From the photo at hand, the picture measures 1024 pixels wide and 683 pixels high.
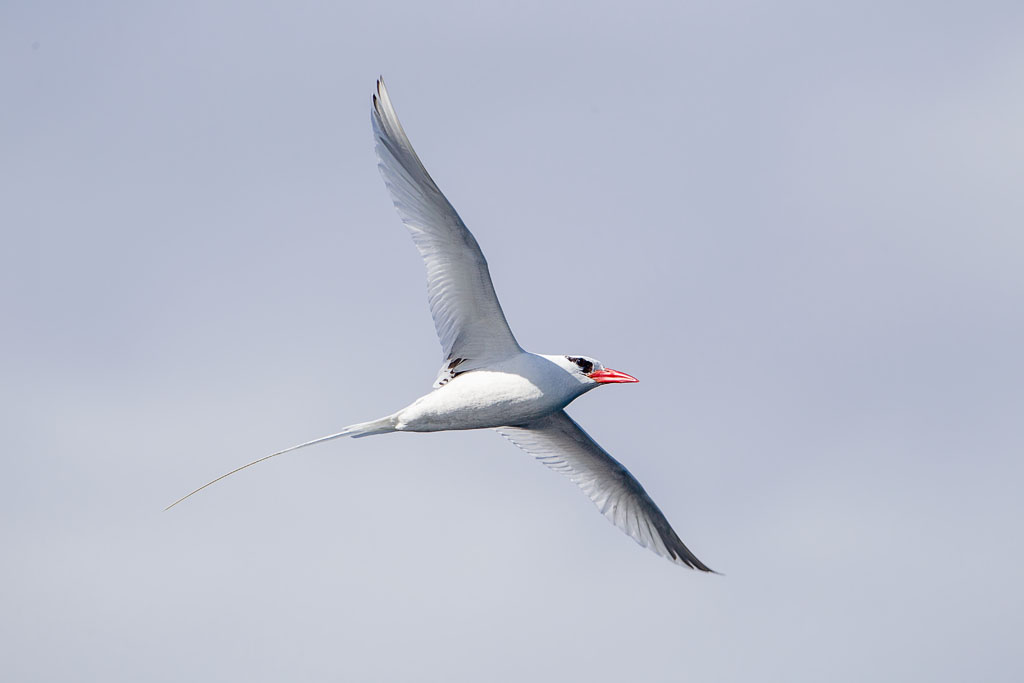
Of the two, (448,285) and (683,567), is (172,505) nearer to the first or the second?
(448,285)

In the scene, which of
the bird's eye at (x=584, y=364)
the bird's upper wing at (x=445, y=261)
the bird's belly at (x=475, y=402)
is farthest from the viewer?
the bird's eye at (x=584, y=364)

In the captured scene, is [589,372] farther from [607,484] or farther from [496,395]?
[607,484]

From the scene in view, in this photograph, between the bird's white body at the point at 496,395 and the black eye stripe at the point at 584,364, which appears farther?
the black eye stripe at the point at 584,364

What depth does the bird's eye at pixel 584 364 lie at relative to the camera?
20.3m

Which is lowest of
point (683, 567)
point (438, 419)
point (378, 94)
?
point (683, 567)

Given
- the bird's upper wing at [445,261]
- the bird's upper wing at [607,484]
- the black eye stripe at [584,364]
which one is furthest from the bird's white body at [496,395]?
the bird's upper wing at [607,484]

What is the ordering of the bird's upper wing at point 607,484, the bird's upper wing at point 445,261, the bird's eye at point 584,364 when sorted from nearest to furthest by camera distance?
1. the bird's upper wing at point 445,261
2. the bird's eye at point 584,364
3. the bird's upper wing at point 607,484

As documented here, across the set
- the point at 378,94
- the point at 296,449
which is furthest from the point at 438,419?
the point at 378,94

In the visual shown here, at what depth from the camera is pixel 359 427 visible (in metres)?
19.9

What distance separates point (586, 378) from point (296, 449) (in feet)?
16.1

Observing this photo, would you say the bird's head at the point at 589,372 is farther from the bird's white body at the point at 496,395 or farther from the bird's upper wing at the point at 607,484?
the bird's upper wing at the point at 607,484

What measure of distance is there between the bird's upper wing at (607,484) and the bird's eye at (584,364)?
2.93 metres

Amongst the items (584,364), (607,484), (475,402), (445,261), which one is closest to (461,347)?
(475,402)

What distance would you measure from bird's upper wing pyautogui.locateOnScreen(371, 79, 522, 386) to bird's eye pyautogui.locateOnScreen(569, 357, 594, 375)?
986mm
